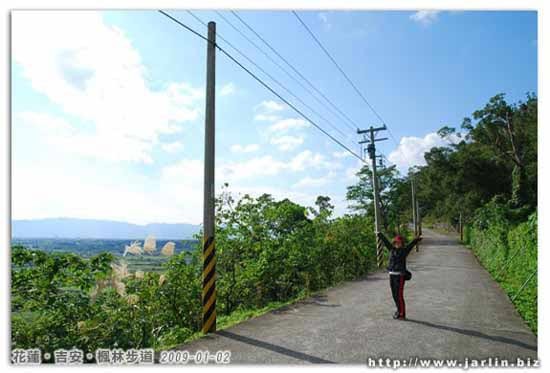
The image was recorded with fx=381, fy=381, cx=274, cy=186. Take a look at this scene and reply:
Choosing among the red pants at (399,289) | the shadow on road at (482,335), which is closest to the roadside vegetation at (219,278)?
the shadow on road at (482,335)

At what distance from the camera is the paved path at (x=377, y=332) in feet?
16.1

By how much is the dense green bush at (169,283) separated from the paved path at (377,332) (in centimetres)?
129

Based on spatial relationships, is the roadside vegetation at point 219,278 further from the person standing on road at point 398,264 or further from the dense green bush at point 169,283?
the person standing on road at point 398,264

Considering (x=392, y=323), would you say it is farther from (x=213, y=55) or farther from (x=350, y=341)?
(x=213, y=55)

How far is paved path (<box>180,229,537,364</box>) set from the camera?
16.1 feet

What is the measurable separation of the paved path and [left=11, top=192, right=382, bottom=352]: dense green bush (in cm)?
129

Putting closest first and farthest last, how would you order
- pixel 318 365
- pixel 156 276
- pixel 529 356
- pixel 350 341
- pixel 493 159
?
pixel 318 365
pixel 529 356
pixel 350 341
pixel 156 276
pixel 493 159

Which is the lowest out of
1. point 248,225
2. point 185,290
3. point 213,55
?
point 185,290

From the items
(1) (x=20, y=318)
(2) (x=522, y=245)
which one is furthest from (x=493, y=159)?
(1) (x=20, y=318)

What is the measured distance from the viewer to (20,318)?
16.4 feet

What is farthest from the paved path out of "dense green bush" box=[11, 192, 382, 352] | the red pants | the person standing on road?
"dense green bush" box=[11, 192, 382, 352]

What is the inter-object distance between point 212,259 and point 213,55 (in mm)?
3306

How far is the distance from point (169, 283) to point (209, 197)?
6.97 feet

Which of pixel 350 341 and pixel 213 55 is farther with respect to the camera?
pixel 213 55
